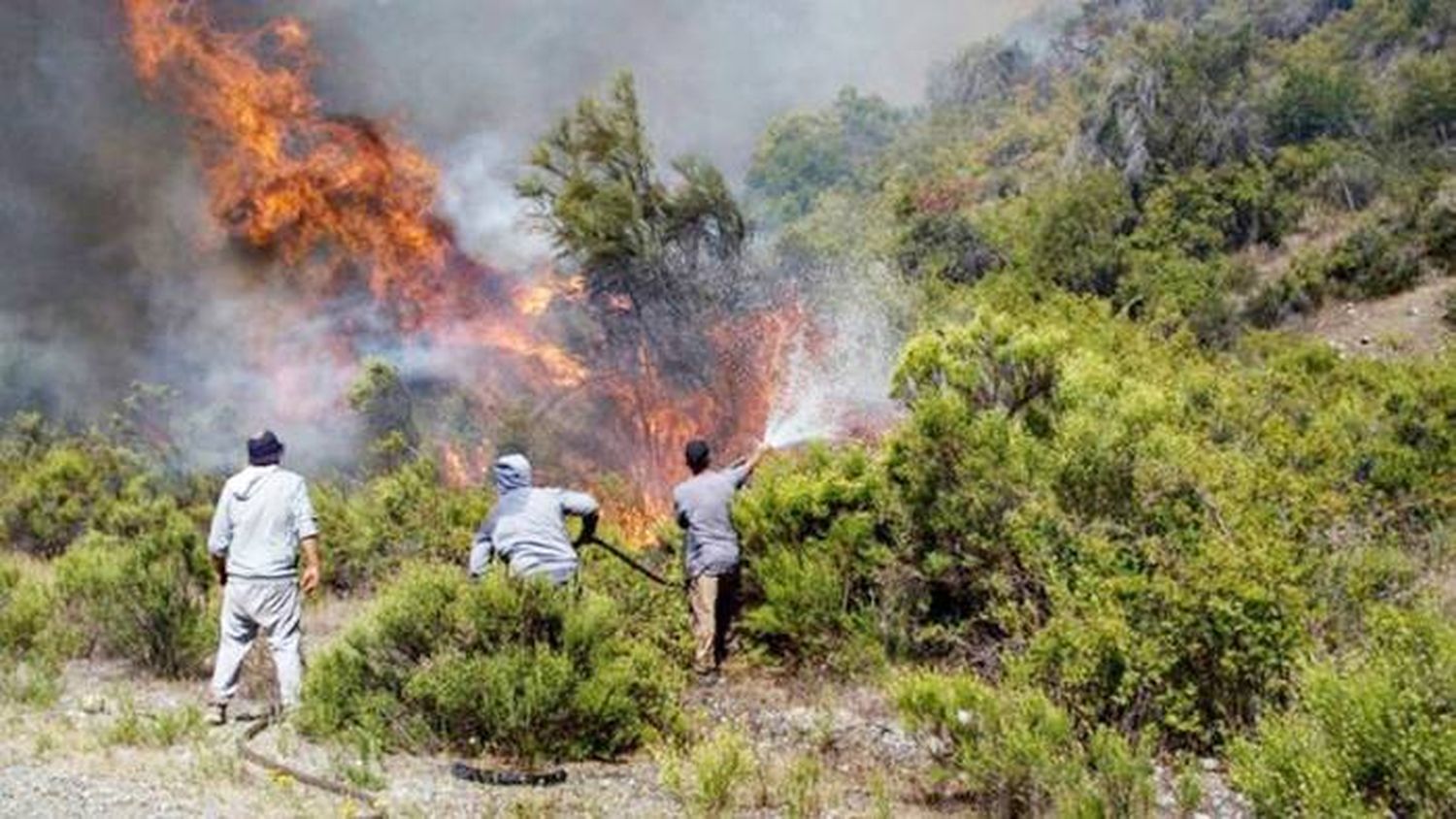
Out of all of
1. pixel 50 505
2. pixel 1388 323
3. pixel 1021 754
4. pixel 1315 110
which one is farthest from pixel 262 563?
pixel 1315 110

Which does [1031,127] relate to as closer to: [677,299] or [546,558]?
[677,299]

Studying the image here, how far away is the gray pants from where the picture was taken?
704 centimetres

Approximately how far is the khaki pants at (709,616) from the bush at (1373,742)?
15.2 ft

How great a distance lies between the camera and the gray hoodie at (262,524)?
708 cm

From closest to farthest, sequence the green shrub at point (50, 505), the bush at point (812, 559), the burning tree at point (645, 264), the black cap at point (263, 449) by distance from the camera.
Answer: the black cap at point (263, 449) < the bush at point (812, 559) < the green shrub at point (50, 505) < the burning tree at point (645, 264)

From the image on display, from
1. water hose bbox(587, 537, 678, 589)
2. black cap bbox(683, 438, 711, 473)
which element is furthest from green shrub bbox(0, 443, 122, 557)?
black cap bbox(683, 438, 711, 473)

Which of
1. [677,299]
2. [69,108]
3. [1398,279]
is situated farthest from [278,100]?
[1398,279]

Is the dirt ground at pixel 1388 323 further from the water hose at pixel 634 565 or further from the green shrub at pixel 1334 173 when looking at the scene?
the water hose at pixel 634 565

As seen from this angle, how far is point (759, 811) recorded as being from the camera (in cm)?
548

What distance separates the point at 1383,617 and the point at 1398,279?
30978mm

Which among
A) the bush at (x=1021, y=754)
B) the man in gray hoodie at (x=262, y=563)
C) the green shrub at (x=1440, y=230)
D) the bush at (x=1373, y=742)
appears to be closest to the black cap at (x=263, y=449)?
the man in gray hoodie at (x=262, y=563)

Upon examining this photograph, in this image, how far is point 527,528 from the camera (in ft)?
24.7

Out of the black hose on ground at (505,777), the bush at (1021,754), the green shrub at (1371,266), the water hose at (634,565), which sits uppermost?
the green shrub at (1371,266)

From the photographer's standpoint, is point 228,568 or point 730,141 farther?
point 730,141
